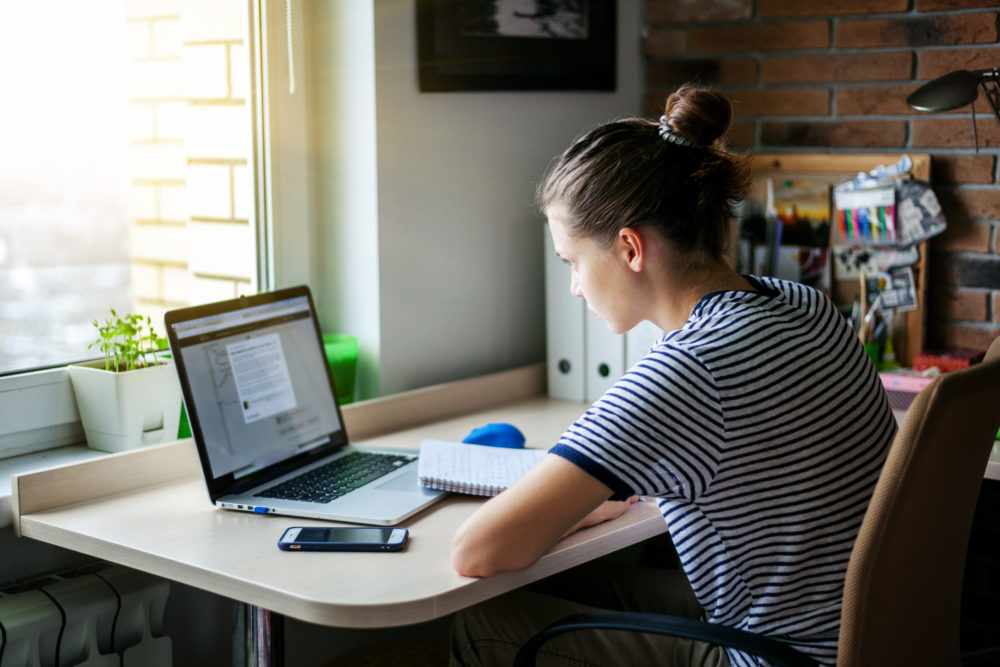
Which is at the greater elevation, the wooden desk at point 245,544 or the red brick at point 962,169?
the red brick at point 962,169

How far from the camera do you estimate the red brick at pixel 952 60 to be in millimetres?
2238

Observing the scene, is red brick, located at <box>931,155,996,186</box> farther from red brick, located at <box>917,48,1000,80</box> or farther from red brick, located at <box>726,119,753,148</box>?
red brick, located at <box>726,119,753,148</box>

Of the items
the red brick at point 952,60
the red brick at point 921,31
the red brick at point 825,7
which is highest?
the red brick at point 825,7

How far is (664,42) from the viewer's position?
2.69 m

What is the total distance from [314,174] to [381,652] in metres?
0.97

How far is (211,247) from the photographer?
A: 6.85ft

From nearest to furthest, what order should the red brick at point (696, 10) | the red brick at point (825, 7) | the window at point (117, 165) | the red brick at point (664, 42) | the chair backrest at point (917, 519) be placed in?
1. the chair backrest at point (917, 519)
2. the window at point (117, 165)
3. the red brick at point (825, 7)
4. the red brick at point (696, 10)
5. the red brick at point (664, 42)

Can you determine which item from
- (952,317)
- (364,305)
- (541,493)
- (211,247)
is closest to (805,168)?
(952,317)

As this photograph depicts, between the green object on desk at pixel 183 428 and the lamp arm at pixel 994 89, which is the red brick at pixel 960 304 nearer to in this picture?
the lamp arm at pixel 994 89

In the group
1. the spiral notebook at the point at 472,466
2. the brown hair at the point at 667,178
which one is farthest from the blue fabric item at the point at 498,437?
the brown hair at the point at 667,178

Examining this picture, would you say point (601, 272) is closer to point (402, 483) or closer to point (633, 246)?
point (633, 246)

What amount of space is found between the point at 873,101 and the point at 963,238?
1.20 feet

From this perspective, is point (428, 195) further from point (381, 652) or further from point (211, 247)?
point (381, 652)

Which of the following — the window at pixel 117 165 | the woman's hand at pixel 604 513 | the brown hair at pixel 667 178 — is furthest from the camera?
the window at pixel 117 165
